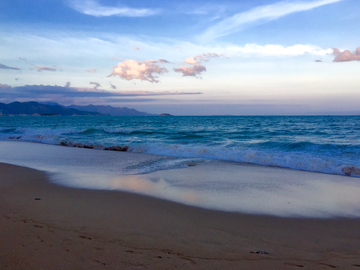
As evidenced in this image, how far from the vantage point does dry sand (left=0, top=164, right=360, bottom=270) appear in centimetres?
270

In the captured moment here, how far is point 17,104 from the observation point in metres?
170

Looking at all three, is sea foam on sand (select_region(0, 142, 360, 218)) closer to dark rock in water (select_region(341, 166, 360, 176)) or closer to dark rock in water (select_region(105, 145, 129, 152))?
dark rock in water (select_region(341, 166, 360, 176))

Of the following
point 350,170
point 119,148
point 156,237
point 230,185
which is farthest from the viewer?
point 119,148

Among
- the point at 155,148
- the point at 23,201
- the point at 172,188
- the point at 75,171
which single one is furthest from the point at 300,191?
the point at 155,148

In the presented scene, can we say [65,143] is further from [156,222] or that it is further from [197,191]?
[156,222]

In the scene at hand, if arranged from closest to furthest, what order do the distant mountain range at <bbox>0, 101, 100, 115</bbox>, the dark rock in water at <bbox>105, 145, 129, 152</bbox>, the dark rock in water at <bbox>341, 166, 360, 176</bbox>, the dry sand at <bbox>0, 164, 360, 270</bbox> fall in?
the dry sand at <bbox>0, 164, 360, 270</bbox> → the dark rock in water at <bbox>341, 166, 360, 176</bbox> → the dark rock in water at <bbox>105, 145, 129, 152</bbox> → the distant mountain range at <bbox>0, 101, 100, 115</bbox>

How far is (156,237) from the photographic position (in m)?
3.26

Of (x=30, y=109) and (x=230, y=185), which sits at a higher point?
(x=30, y=109)

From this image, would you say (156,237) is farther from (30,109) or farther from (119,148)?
(30,109)

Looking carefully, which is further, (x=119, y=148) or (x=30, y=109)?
(x=30, y=109)

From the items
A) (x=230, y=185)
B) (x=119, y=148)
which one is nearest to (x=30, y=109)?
(x=119, y=148)

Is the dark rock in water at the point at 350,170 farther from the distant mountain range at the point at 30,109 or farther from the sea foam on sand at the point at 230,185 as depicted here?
the distant mountain range at the point at 30,109

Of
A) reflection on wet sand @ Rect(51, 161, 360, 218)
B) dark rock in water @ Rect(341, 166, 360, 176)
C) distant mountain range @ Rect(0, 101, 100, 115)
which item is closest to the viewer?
reflection on wet sand @ Rect(51, 161, 360, 218)

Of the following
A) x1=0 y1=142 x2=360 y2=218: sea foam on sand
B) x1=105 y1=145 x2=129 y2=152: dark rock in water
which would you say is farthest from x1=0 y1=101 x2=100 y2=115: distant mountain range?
x1=0 y1=142 x2=360 y2=218: sea foam on sand
